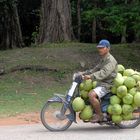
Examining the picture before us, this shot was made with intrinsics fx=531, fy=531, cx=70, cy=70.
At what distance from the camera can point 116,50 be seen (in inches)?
865

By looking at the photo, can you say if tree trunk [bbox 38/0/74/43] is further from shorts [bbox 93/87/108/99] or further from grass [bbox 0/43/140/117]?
shorts [bbox 93/87/108/99]

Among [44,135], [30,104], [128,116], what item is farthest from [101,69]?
[30,104]

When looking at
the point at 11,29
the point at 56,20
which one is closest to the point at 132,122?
the point at 56,20

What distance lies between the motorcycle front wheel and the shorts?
0.66 metres

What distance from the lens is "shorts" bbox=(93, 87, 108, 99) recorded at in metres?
10.6

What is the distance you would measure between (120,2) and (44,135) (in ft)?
38.0

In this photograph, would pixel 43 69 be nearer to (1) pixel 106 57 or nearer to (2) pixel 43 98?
(2) pixel 43 98

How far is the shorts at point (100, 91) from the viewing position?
10641mm

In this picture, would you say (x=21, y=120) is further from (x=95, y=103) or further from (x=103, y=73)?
(x=103, y=73)

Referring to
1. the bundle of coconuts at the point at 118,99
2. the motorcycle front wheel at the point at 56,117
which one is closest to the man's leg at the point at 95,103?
the bundle of coconuts at the point at 118,99

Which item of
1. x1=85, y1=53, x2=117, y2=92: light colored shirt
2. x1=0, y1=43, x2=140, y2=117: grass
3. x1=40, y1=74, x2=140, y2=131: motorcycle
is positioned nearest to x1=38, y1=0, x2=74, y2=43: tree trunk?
x1=0, y1=43, x2=140, y2=117: grass

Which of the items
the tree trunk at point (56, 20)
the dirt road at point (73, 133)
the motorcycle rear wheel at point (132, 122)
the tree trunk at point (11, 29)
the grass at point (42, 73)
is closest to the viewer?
the dirt road at point (73, 133)

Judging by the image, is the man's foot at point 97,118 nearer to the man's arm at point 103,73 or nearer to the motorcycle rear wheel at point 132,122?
the motorcycle rear wheel at point 132,122

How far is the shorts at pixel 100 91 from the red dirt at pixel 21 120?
217cm
